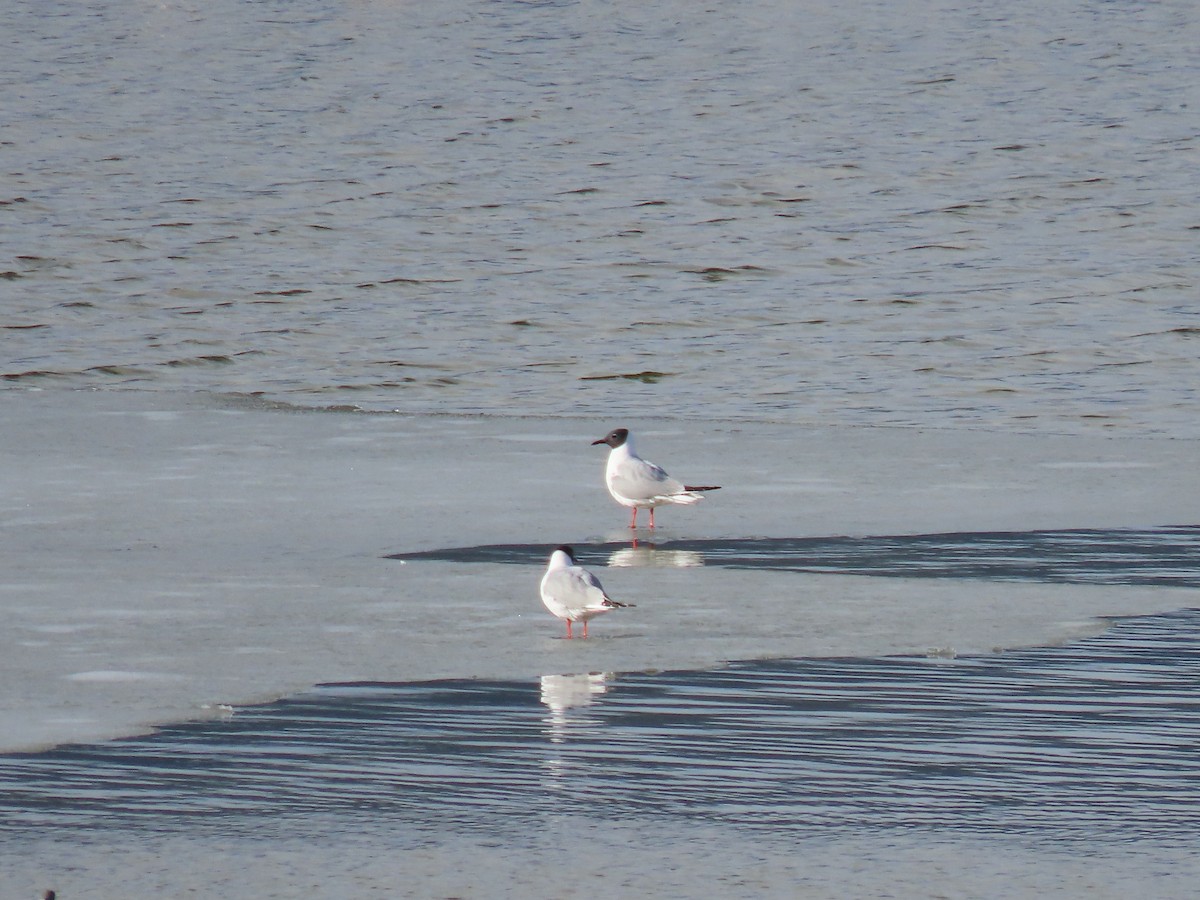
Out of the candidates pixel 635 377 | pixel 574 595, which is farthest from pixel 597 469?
pixel 635 377

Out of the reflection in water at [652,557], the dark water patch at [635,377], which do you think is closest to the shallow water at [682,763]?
the reflection in water at [652,557]

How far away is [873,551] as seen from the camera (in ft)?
33.9

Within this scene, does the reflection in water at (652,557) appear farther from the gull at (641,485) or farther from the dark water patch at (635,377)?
the dark water patch at (635,377)

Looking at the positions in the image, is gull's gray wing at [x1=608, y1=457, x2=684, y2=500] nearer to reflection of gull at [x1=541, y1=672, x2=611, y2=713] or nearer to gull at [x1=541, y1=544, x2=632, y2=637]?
gull at [x1=541, y1=544, x2=632, y2=637]

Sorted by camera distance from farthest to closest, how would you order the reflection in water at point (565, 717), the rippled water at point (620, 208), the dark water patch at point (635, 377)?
1. the rippled water at point (620, 208)
2. the dark water patch at point (635, 377)
3. the reflection in water at point (565, 717)

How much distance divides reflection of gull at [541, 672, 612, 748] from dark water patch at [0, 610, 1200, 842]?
12mm

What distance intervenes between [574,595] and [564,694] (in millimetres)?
742

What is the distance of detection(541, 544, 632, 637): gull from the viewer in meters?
8.09

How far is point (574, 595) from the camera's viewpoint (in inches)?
319

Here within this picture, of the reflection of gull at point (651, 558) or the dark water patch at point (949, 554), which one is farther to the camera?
the reflection of gull at point (651, 558)

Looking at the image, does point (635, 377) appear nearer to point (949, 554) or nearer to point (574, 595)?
point (949, 554)

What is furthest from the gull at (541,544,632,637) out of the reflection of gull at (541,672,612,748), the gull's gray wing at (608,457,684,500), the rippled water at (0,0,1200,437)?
the rippled water at (0,0,1200,437)

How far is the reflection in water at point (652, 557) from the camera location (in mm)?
10047

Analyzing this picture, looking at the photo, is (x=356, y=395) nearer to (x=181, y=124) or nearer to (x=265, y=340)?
(x=265, y=340)
